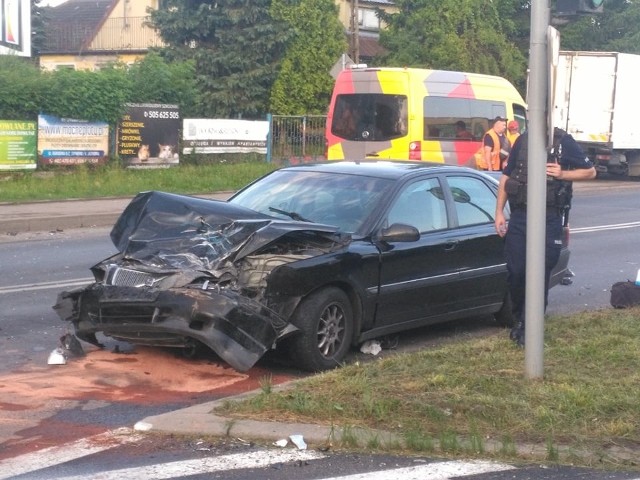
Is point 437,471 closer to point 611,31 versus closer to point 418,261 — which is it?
point 418,261

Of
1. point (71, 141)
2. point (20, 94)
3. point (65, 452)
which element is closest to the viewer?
point (65, 452)

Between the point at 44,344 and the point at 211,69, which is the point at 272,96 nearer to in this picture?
the point at 211,69

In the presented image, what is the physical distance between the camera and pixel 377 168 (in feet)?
29.1

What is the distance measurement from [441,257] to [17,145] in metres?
14.7

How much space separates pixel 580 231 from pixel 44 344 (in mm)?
11045

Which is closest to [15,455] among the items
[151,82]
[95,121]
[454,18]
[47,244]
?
[47,244]

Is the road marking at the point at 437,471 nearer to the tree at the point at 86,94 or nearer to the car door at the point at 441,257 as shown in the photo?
the car door at the point at 441,257

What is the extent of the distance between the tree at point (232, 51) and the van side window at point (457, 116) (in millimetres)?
12247

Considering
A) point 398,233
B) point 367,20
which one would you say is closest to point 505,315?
point 398,233

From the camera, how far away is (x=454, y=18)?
3491 cm

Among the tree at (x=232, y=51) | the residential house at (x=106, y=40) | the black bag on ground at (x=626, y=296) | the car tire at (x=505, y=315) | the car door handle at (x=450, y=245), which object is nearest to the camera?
the car door handle at (x=450, y=245)

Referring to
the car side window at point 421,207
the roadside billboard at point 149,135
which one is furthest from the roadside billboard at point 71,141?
the car side window at point 421,207

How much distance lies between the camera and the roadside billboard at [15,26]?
104 feet

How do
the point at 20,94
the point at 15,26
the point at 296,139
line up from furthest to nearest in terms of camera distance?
the point at 15,26 < the point at 296,139 < the point at 20,94
